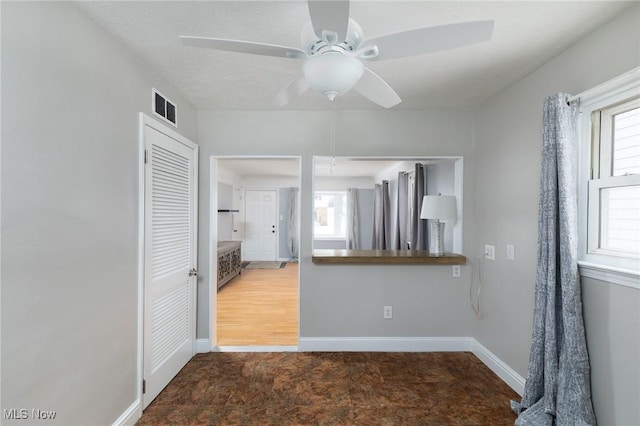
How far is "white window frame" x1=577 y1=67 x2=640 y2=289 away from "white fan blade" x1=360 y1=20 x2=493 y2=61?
1.01m

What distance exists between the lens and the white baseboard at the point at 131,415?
1.80 metres

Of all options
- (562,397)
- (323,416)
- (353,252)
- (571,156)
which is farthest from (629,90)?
(323,416)

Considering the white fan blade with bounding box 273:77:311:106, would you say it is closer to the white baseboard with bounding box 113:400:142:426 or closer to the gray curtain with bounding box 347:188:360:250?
the white baseboard with bounding box 113:400:142:426

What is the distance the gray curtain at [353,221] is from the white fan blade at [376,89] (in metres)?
5.95

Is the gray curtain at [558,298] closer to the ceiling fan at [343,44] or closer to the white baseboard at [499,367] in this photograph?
the white baseboard at [499,367]

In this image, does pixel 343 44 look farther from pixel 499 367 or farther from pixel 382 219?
pixel 382 219

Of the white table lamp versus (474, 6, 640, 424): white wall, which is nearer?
(474, 6, 640, 424): white wall

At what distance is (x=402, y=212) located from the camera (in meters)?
4.96

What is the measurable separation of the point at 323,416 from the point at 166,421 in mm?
1048

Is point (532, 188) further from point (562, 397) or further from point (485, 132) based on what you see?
point (562, 397)

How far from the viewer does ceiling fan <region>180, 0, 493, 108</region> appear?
42.6 inches

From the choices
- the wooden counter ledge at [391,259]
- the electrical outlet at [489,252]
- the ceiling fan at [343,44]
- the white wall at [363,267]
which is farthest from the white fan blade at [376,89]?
the electrical outlet at [489,252]

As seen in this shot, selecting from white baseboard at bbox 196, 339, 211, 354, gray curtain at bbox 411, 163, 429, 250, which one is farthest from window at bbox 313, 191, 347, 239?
white baseboard at bbox 196, 339, 211, 354

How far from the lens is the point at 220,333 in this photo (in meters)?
3.32
